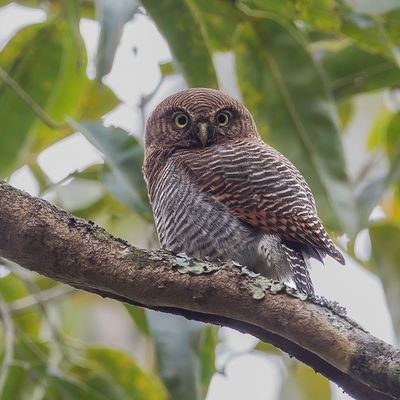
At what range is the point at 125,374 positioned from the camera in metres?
4.23

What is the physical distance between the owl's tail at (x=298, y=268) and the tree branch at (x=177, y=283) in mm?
975

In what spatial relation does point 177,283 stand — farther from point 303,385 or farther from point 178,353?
point 303,385

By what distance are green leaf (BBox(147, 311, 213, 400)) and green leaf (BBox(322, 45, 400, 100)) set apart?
1768 mm

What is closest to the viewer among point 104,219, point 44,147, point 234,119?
point 234,119

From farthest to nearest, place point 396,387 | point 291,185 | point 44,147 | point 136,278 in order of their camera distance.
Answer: point 44,147 < point 291,185 < point 136,278 < point 396,387

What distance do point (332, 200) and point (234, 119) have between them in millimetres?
632

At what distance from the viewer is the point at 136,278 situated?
2.28 m

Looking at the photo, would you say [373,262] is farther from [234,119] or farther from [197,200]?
[197,200]

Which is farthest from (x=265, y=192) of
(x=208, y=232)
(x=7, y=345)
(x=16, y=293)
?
(x=16, y=293)

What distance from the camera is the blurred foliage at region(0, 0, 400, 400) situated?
11.9 feet

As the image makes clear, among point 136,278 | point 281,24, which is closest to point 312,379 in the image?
point 281,24

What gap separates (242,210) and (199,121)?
2.58 ft

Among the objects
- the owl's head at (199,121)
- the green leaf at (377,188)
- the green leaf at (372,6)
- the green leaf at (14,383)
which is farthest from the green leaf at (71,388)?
the green leaf at (372,6)

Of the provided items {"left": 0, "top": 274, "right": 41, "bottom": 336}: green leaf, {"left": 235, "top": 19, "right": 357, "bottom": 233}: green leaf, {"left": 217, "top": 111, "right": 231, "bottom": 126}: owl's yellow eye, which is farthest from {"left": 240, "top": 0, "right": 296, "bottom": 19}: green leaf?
{"left": 0, "top": 274, "right": 41, "bottom": 336}: green leaf
